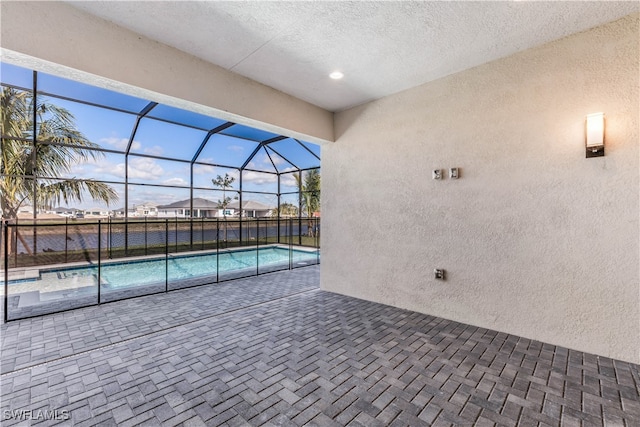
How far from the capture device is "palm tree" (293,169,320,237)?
9867mm

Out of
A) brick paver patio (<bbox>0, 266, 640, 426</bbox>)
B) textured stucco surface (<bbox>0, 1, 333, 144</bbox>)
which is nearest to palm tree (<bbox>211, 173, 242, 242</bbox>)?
textured stucco surface (<bbox>0, 1, 333, 144</bbox>)

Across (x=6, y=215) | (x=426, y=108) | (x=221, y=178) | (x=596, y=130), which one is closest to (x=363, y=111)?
(x=426, y=108)

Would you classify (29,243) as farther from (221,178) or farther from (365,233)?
(365,233)

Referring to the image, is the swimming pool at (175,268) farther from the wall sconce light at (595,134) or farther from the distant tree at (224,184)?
the wall sconce light at (595,134)

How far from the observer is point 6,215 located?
19.2 feet

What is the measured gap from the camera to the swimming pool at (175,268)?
490 cm

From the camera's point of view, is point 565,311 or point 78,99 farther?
point 78,99

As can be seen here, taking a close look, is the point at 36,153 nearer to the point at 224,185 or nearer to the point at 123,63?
the point at 224,185

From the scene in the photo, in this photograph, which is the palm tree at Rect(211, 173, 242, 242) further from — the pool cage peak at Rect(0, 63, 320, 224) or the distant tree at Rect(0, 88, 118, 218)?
the distant tree at Rect(0, 88, 118, 218)

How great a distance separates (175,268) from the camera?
231 inches

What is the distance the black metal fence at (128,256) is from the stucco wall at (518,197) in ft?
11.0

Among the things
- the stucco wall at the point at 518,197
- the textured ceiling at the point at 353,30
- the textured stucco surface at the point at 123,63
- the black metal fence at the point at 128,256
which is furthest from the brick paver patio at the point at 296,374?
the textured ceiling at the point at 353,30

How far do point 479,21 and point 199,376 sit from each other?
386cm

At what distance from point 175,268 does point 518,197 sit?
6.02 meters
